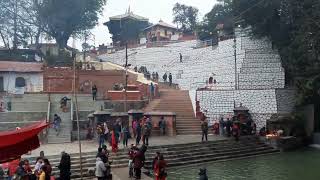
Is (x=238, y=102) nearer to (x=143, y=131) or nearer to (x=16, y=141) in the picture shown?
(x=143, y=131)

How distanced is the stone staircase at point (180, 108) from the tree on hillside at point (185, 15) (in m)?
36.1

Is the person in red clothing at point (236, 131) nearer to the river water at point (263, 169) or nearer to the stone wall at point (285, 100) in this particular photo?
the river water at point (263, 169)

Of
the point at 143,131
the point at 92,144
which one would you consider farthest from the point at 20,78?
the point at 143,131

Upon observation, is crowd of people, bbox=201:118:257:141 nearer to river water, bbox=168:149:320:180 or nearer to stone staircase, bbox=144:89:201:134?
stone staircase, bbox=144:89:201:134

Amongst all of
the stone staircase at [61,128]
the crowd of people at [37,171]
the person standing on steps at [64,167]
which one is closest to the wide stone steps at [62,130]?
the stone staircase at [61,128]

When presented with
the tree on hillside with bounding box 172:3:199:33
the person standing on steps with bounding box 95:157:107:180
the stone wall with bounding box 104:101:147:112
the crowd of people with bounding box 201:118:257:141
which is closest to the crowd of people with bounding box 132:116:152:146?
the crowd of people with bounding box 201:118:257:141

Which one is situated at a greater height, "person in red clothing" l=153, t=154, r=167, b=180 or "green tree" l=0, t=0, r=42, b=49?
"green tree" l=0, t=0, r=42, b=49

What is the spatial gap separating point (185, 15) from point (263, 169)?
5257 cm

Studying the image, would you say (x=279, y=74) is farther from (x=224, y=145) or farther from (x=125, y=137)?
(x=125, y=137)

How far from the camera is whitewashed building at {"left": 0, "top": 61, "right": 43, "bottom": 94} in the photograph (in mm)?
40312

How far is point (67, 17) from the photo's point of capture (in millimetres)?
51281

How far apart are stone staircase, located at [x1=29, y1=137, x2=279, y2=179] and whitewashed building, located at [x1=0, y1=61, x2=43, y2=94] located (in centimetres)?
2176

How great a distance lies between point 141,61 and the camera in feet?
172

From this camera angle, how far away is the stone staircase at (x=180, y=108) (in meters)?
28.6
